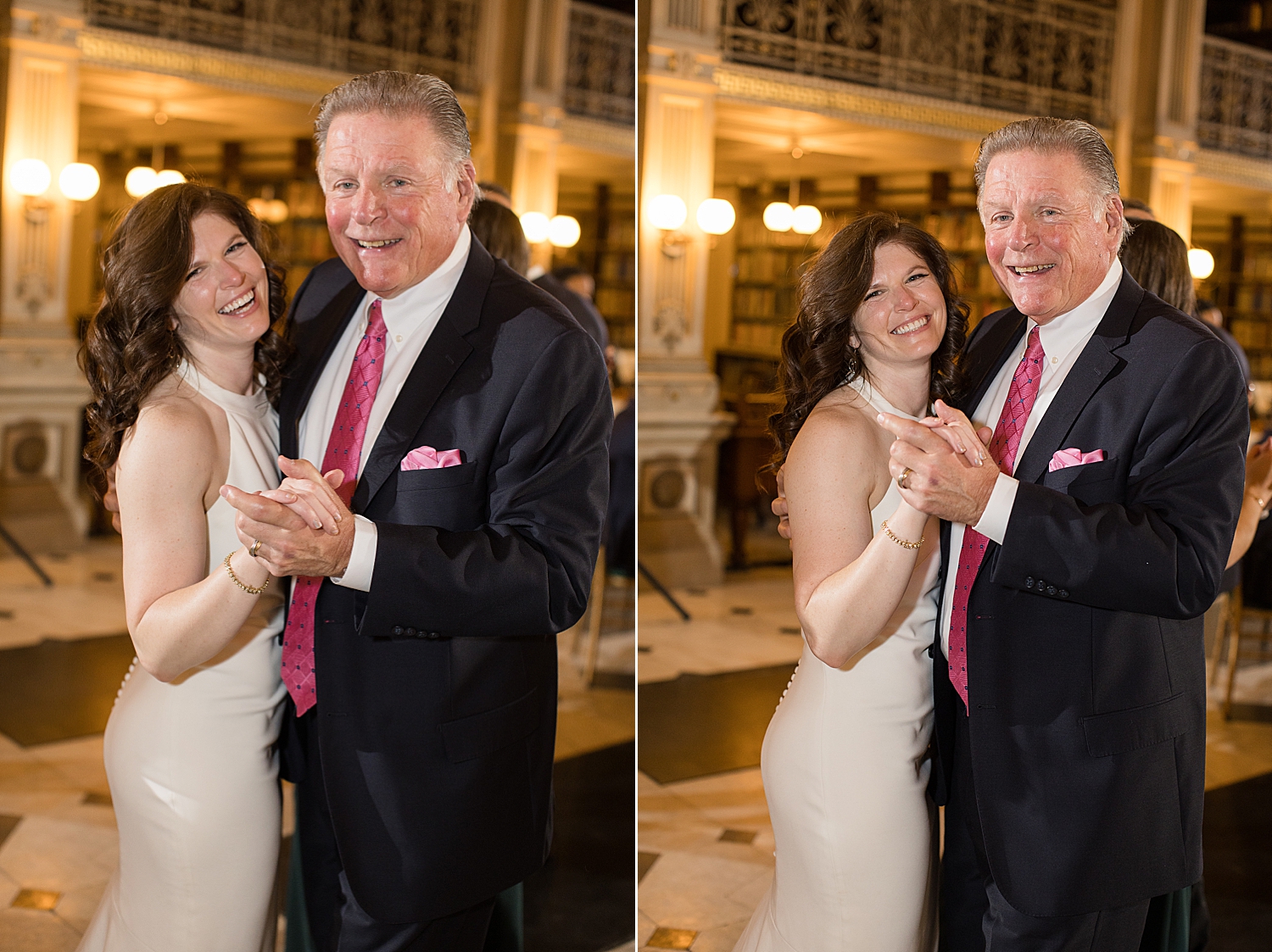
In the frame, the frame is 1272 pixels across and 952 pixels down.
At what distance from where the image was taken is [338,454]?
76.6 inches

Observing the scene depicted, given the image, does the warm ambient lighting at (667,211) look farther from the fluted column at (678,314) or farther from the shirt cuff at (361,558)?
the shirt cuff at (361,558)

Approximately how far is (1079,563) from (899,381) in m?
0.44

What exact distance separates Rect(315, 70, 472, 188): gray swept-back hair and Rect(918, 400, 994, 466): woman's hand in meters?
0.95

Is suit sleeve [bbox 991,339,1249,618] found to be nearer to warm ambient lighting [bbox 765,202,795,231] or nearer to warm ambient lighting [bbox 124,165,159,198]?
warm ambient lighting [bbox 765,202,795,231]

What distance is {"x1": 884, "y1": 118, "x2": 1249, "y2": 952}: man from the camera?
5.41 feet

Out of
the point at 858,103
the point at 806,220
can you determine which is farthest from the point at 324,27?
the point at 806,220

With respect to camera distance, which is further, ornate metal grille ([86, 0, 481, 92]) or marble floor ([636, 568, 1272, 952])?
ornate metal grille ([86, 0, 481, 92])

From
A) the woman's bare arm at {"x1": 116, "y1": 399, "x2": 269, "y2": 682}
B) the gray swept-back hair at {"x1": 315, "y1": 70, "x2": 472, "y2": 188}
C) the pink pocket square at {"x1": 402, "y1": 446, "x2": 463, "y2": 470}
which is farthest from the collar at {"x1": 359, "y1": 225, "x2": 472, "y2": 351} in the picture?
the woman's bare arm at {"x1": 116, "y1": 399, "x2": 269, "y2": 682}

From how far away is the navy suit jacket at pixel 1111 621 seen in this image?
164 centimetres

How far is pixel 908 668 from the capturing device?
192 centimetres

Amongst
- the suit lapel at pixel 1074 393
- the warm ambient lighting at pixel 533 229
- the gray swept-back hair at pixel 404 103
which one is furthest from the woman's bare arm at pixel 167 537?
the warm ambient lighting at pixel 533 229

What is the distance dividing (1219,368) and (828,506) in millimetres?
631

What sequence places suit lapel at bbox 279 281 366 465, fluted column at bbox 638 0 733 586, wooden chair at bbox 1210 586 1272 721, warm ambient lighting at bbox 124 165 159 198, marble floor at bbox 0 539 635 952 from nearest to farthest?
1. suit lapel at bbox 279 281 366 465
2. marble floor at bbox 0 539 635 952
3. wooden chair at bbox 1210 586 1272 721
4. fluted column at bbox 638 0 733 586
5. warm ambient lighting at bbox 124 165 159 198

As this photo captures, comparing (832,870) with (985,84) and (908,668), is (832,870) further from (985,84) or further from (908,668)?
(985,84)
